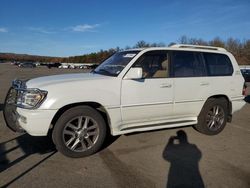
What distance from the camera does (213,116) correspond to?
6.15 m

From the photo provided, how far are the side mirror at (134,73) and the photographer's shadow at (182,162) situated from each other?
1464mm

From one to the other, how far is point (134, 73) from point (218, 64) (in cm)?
242

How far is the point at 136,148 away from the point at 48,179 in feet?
6.07

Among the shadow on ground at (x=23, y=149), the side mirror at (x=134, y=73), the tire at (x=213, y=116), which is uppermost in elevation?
the side mirror at (x=134, y=73)

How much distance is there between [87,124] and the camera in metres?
4.64

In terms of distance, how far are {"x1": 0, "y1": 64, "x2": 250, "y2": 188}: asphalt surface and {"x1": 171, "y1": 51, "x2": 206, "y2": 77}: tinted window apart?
1386 mm

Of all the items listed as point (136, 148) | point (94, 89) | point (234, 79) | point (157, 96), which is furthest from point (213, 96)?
point (94, 89)

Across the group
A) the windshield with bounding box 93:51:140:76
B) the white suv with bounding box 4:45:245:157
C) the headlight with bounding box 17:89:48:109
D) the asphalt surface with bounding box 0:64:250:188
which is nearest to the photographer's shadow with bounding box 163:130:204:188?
the asphalt surface with bounding box 0:64:250:188

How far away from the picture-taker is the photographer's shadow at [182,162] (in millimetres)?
3748

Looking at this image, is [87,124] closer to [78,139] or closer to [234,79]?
[78,139]

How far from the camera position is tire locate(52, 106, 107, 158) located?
443cm

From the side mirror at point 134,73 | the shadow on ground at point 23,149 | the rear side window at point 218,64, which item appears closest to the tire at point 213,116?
the rear side window at point 218,64

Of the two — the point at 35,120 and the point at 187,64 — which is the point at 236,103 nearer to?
the point at 187,64

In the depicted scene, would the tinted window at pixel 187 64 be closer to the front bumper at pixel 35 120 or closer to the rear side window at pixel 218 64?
the rear side window at pixel 218 64
